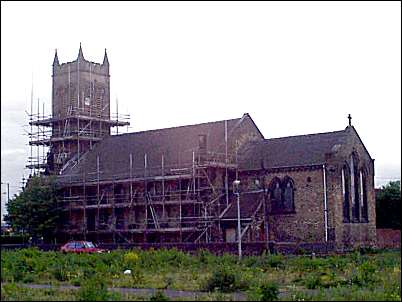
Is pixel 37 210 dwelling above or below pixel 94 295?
above

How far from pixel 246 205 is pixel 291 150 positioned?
584cm

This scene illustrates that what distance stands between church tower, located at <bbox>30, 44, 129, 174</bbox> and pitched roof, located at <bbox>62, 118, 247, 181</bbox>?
6.76 feet

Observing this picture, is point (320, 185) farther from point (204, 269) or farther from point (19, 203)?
point (19, 203)

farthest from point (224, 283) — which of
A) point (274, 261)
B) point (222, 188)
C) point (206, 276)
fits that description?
point (222, 188)

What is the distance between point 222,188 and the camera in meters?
58.8

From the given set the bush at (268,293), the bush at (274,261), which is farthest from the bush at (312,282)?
the bush at (274,261)

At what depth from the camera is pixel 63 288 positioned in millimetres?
24906

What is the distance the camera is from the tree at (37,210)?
211 feet

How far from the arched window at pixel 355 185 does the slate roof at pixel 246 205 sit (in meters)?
7.16

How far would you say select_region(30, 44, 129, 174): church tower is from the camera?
7250cm

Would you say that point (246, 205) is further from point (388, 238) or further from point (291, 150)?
point (388, 238)

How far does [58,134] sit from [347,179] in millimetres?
30784

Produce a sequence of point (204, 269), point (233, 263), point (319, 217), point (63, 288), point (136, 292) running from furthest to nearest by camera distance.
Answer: point (319, 217) → point (233, 263) → point (204, 269) → point (63, 288) → point (136, 292)

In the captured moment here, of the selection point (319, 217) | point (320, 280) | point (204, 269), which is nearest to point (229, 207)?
point (319, 217)
